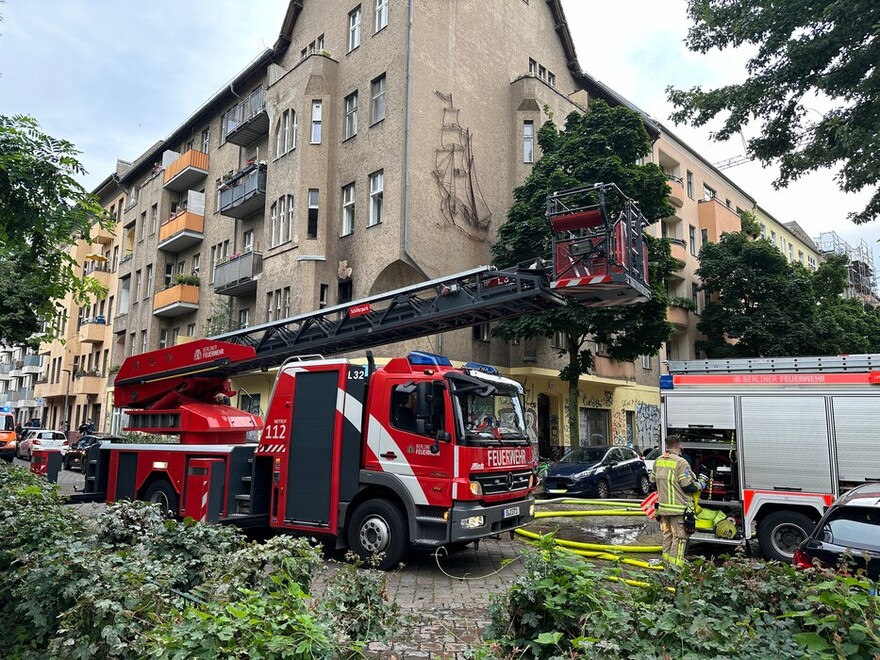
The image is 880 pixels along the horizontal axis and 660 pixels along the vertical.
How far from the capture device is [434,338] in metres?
22.9

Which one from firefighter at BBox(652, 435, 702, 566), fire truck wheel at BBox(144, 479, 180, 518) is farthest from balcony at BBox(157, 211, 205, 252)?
firefighter at BBox(652, 435, 702, 566)

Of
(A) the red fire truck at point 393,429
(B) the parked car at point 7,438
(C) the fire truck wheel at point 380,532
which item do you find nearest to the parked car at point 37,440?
(B) the parked car at point 7,438

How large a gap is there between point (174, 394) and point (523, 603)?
10091 millimetres

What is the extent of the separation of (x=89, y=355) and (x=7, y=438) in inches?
659

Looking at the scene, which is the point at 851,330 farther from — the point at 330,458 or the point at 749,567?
the point at 749,567

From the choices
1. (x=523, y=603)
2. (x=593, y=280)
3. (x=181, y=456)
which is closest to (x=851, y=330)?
(x=593, y=280)

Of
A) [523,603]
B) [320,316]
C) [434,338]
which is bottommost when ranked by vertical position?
[523,603]

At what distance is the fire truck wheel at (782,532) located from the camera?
9117 mm

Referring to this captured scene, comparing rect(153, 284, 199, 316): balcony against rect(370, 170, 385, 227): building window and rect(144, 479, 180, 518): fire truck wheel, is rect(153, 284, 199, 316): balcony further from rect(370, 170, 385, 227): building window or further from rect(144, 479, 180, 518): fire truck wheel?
rect(144, 479, 180, 518): fire truck wheel

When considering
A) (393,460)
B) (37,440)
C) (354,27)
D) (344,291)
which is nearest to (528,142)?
(354,27)

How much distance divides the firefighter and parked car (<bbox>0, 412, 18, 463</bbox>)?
27.6 meters

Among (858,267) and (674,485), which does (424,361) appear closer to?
(674,485)

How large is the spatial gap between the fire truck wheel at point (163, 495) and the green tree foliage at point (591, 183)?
13.0 m

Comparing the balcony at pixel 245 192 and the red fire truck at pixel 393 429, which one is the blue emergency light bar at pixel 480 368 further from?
the balcony at pixel 245 192
